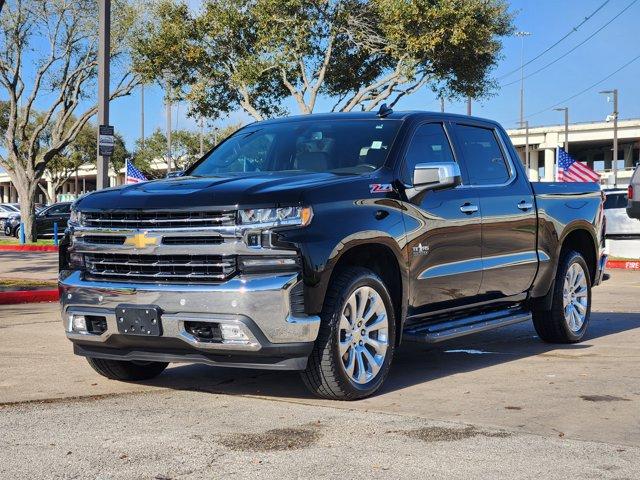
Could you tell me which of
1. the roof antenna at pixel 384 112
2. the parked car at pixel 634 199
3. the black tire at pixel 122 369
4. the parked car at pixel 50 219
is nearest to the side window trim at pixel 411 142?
the roof antenna at pixel 384 112

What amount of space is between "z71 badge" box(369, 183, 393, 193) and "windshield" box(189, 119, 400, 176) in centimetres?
22

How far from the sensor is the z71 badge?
644 centimetres

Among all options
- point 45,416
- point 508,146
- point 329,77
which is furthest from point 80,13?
point 45,416

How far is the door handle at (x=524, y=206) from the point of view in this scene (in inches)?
322

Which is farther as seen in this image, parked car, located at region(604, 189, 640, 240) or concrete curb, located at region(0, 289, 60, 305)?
parked car, located at region(604, 189, 640, 240)

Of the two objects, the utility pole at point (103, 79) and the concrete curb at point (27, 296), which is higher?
the utility pole at point (103, 79)

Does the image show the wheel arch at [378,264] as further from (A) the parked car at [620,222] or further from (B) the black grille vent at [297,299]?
(A) the parked car at [620,222]

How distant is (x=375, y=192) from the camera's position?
254 inches

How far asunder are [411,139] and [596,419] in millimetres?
2501

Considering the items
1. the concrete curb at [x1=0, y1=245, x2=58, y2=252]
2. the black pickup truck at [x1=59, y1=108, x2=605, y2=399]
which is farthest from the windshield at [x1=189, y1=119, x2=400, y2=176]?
the concrete curb at [x1=0, y1=245, x2=58, y2=252]

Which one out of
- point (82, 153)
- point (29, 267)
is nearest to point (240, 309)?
point (29, 267)

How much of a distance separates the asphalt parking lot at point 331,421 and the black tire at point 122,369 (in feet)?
0.31

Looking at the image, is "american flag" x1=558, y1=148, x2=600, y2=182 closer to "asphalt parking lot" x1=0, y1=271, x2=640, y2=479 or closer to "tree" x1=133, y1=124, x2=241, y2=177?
"asphalt parking lot" x1=0, y1=271, x2=640, y2=479

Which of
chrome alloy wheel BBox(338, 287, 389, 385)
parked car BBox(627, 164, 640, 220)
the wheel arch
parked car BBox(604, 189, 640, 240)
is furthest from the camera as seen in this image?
parked car BBox(604, 189, 640, 240)
